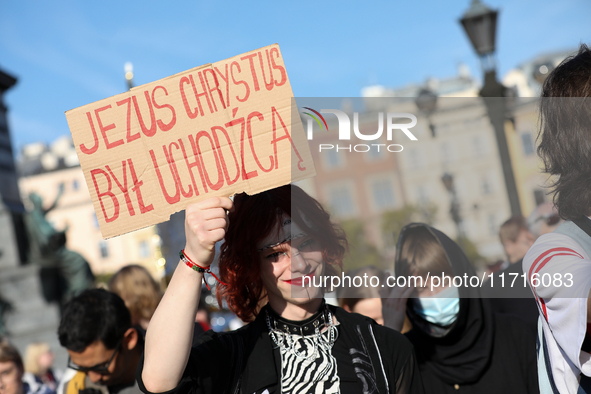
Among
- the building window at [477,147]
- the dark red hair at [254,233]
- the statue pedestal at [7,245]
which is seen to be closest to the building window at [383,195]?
the dark red hair at [254,233]

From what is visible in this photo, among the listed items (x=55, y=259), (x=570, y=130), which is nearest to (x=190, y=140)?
(x=570, y=130)

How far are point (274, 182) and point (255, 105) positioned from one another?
282mm

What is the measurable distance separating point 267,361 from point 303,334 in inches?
Result: 6.8

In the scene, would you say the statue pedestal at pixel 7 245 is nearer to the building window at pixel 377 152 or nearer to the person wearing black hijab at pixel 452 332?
the person wearing black hijab at pixel 452 332

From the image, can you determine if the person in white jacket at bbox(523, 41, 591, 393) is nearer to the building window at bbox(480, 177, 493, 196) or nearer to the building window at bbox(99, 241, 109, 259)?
the building window at bbox(480, 177, 493, 196)

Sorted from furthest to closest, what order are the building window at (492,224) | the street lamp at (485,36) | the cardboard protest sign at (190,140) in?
1. the street lamp at (485,36)
2. the building window at (492,224)
3. the cardboard protest sign at (190,140)

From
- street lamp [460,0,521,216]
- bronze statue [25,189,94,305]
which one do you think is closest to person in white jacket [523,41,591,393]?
street lamp [460,0,521,216]

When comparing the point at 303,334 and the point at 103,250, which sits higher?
the point at 303,334

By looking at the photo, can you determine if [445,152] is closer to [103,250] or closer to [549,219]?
[549,219]

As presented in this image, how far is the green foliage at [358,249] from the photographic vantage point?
2.36 m

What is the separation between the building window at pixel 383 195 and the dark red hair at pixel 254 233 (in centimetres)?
29

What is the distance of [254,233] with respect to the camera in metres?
2.03

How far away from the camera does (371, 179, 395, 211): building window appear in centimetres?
238

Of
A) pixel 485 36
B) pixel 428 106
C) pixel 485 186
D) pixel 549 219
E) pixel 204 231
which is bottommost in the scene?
pixel 549 219
